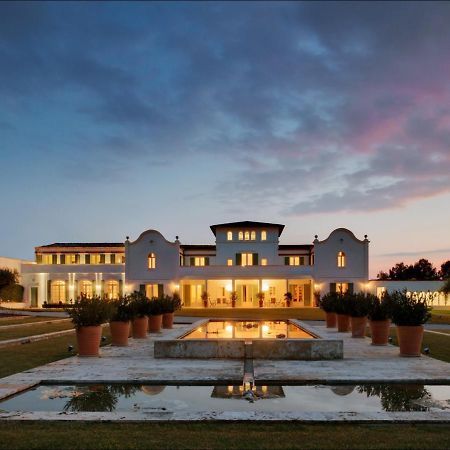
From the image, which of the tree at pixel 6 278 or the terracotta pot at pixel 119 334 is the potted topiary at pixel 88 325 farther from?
the tree at pixel 6 278

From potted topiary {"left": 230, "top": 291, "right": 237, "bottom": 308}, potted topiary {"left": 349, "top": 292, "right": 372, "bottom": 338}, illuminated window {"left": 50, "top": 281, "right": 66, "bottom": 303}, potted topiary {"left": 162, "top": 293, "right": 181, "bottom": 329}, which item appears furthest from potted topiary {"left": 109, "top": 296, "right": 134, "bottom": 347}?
illuminated window {"left": 50, "top": 281, "right": 66, "bottom": 303}

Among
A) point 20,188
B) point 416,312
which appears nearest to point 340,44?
point 416,312

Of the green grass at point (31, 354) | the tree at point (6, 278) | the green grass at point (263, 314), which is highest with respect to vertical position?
the tree at point (6, 278)

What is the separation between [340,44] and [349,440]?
10485mm

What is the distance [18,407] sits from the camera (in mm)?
7512

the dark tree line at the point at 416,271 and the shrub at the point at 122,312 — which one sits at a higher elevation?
the dark tree line at the point at 416,271

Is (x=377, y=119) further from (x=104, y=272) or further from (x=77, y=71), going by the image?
(x=104, y=272)

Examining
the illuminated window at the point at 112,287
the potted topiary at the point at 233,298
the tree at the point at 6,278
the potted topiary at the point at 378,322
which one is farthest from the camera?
the illuminated window at the point at 112,287

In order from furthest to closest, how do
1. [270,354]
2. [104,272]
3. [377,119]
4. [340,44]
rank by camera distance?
[104,272] → [377,119] → [340,44] → [270,354]

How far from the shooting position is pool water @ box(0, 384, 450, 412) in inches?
295

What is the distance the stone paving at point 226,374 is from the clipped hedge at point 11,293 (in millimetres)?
34964

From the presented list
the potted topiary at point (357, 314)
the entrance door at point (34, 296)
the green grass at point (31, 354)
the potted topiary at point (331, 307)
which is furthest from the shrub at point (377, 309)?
the entrance door at point (34, 296)

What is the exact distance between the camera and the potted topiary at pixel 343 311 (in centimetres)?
1820

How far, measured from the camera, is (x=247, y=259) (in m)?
49.2
